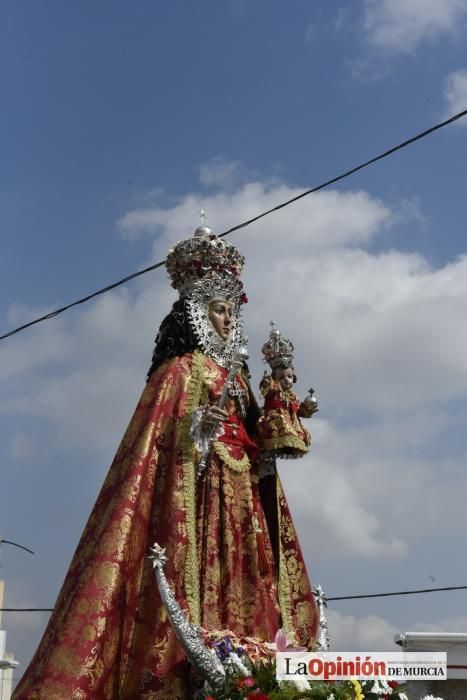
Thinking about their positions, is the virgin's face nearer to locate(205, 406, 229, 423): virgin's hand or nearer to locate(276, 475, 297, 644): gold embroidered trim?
locate(205, 406, 229, 423): virgin's hand

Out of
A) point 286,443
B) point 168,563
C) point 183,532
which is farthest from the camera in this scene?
point 286,443

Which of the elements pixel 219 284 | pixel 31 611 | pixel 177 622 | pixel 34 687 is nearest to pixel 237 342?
pixel 219 284

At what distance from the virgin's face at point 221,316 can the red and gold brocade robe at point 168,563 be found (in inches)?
12.4

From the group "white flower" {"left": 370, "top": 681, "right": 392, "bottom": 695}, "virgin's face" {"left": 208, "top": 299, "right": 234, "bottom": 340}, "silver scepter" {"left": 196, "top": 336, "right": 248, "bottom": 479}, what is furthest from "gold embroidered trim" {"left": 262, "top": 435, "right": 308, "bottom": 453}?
"white flower" {"left": 370, "top": 681, "right": 392, "bottom": 695}

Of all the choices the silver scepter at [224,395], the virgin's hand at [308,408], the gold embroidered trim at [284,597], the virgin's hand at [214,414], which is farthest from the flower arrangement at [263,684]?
the virgin's hand at [308,408]

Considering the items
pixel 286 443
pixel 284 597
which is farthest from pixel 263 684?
pixel 286 443

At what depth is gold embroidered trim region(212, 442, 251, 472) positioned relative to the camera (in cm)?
786

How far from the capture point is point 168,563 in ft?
23.4

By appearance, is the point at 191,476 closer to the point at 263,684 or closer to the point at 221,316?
the point at 221,316

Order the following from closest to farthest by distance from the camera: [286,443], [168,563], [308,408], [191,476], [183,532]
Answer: [168,563] < [183,532] < [191,476] < [286,443] < [308,408]

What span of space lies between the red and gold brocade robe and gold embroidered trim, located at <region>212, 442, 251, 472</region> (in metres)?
0.01

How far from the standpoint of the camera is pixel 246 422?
8.49 metres

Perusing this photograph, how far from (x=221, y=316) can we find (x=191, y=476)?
5.00 ft

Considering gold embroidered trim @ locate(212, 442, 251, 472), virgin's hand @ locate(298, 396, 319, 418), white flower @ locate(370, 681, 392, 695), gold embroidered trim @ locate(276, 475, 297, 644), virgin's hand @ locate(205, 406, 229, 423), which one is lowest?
white flower @ locate(370, 681, 392, 695)
